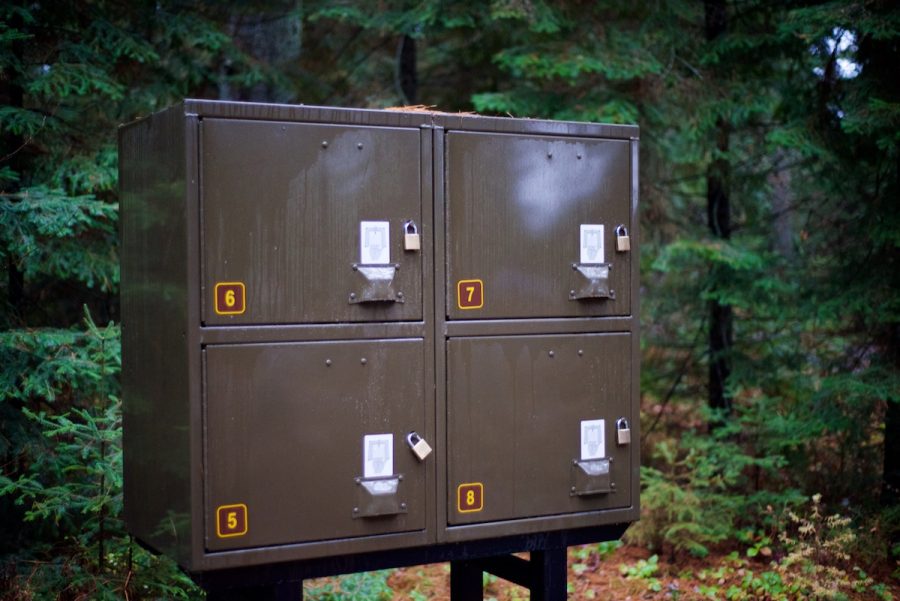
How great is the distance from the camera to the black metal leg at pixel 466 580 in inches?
170

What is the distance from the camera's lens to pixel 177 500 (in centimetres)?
316

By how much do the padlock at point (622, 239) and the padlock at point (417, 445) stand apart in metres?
1.05

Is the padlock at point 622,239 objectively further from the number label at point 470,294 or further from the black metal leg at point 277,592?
the black metal leg at point 277,592

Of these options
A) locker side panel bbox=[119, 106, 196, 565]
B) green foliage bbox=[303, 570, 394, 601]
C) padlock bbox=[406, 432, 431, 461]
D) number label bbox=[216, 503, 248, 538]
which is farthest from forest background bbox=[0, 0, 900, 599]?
padlock bbox=[406, 432, 431, 461]

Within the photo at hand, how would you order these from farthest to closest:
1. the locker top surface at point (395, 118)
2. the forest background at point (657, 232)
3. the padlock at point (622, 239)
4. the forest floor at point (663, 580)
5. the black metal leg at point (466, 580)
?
the forest floor at point (663, 580), the forest background at point (657, 232), the black metal leg at point (466, 580), the padlock at point (622, 239), the locker top surface at point (395, 118)

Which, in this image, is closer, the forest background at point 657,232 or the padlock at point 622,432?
the padlock at point 622,432

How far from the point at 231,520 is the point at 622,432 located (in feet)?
4.90

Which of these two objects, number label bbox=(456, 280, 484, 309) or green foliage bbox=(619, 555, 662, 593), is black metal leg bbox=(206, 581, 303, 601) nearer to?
number label bbox=(456, 280, 484, 309)

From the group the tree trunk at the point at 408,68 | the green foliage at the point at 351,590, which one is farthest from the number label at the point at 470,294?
the tree trunk at the point at 408,68

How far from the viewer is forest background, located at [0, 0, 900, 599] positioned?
16.7ft

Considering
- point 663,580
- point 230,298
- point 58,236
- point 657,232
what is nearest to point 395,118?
point 230,298

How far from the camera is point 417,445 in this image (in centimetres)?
333

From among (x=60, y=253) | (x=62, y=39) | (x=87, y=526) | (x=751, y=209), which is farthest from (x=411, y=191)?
(x=751, y=209)

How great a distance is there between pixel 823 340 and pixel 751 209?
1.35 meters
